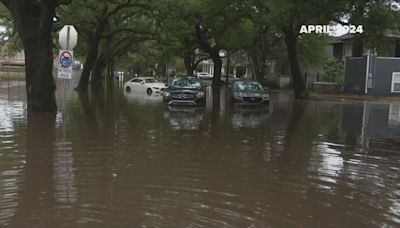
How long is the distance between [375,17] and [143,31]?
2268cm

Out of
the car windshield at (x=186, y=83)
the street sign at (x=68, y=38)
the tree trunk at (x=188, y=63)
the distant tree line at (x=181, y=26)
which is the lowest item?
the car windshield at (x=186, y=83)

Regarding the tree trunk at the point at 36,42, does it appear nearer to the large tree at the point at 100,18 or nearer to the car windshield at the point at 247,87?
the car windshield at the point at 247,87

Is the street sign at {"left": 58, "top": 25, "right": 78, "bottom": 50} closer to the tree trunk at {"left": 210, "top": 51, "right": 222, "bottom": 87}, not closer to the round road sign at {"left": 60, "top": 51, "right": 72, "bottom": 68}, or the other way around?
the round road sign at {"left": 60, "top": 51, "right": 72, "bottom": 68}

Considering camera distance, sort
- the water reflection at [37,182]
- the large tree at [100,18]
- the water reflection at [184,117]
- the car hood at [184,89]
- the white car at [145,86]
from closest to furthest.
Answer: the water reflection at [37,182], the water reflection at [184,117], the car hood at [184,89], the large tree at [100,18], the white car at [145,86]

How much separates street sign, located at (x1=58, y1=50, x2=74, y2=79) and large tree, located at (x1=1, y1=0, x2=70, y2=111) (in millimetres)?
2994

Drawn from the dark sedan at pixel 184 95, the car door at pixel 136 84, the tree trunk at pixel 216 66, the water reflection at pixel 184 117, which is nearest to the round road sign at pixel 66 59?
the water reflection at pixel 184 117

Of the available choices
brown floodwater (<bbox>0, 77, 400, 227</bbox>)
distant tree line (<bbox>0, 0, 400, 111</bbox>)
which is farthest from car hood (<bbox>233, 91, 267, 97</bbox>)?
brown floodwater (<bbox>0, 77, 400, 227</bbox>)

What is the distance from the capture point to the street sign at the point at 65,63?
15305 mm

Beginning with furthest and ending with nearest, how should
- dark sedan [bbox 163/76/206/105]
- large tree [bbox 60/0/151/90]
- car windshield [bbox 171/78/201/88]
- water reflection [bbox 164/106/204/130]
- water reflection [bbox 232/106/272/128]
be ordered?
large tree [bbox 60/0/151/90] → car windshield [bbox 171/78/201/88] → dark sedan [bbox 163/76/206/105] → water reflection [bbox 232/106/272/128] → water reflection [bbox 164/106/204/130]

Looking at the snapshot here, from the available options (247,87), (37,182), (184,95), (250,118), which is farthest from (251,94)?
(37,182)

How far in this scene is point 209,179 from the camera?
831cm

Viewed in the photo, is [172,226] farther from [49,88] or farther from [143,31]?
[143,31]

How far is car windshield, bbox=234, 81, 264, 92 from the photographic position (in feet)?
88.4

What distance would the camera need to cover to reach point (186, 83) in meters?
26.7
